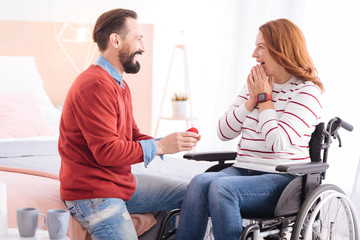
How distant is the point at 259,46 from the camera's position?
217 cm

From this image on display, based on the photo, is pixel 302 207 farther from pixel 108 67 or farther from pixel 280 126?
pixel 108 67

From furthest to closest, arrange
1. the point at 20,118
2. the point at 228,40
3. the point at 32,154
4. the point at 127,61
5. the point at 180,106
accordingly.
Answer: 1. the point at 228,40
2. the point at 180,106
3. the point at 20,118
4. the point at 32,154
5. the point at 127,61

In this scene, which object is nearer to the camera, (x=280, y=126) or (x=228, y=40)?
(x=280, y=126)

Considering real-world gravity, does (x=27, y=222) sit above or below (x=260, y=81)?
below

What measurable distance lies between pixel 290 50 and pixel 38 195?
1.14 metres

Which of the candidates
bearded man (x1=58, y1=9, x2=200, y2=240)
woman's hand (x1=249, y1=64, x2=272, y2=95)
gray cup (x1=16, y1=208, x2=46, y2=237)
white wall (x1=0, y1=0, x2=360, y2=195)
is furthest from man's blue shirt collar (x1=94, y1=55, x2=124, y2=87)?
white wall (x1=0, y1=0, x2=360, y2=195)

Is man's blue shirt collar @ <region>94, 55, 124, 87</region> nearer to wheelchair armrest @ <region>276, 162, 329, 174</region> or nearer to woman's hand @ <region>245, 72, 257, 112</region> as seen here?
woman's hand @ <region>245, 72, 257, 112</region>

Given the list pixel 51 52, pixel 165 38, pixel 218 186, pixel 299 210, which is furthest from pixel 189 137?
pixel 165 38

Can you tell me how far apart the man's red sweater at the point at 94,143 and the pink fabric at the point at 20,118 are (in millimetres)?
1495

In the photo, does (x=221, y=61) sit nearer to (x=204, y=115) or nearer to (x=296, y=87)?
(x=204, y=115)

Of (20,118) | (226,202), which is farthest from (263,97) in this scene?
(20,118)

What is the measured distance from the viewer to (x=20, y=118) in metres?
3.35

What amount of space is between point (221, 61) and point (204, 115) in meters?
0.53

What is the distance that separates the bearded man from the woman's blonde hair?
49 cm
